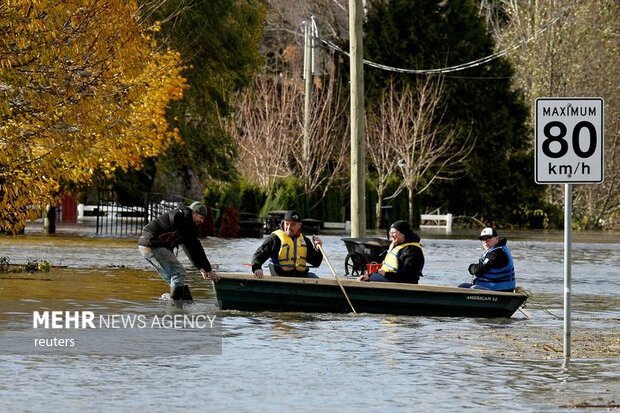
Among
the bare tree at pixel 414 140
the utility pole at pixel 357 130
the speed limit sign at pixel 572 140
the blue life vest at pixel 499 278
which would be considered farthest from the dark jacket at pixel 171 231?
the bare tree at pixel 414 140

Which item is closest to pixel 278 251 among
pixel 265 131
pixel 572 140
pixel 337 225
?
pixel 572 140

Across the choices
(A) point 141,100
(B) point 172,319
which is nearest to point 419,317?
Result: (B) point 172,319

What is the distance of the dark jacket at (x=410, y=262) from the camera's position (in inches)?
844

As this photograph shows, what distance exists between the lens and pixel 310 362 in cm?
1565

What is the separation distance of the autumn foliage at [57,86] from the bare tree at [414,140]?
3387 cm

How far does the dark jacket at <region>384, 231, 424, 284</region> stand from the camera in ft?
70.3

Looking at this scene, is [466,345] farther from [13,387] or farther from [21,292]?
[21,292]

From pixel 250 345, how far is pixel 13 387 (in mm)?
4364

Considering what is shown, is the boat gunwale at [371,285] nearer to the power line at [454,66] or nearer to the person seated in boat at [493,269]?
the person seated in boat at [493,269]

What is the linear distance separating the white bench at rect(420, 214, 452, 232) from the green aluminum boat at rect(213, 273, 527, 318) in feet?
136

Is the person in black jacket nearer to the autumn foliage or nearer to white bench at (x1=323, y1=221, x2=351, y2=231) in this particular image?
the autumn foliage

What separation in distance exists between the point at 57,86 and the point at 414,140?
121 ft

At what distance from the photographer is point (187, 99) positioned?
4669cm

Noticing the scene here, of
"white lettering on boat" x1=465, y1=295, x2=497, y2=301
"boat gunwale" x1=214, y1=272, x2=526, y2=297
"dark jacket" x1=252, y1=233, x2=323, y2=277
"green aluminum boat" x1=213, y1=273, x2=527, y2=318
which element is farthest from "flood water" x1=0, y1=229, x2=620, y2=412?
"dark jacket" x1=252, y1=233, x2=323, y2=277
